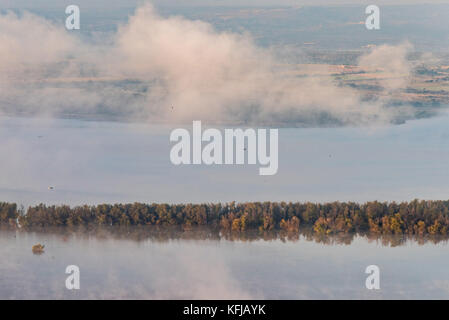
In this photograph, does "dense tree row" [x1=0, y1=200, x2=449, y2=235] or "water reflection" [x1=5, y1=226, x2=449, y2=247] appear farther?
"dense tree row" [x1=0, y1=200, x2=449, y2=235]

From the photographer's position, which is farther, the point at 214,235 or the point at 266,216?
the point at 266,216

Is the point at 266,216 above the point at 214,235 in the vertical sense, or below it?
above

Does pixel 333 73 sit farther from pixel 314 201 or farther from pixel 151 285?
pixel 151 285

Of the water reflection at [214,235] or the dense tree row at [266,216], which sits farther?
the dense tree row at [266,216]

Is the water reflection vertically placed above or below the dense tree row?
below
